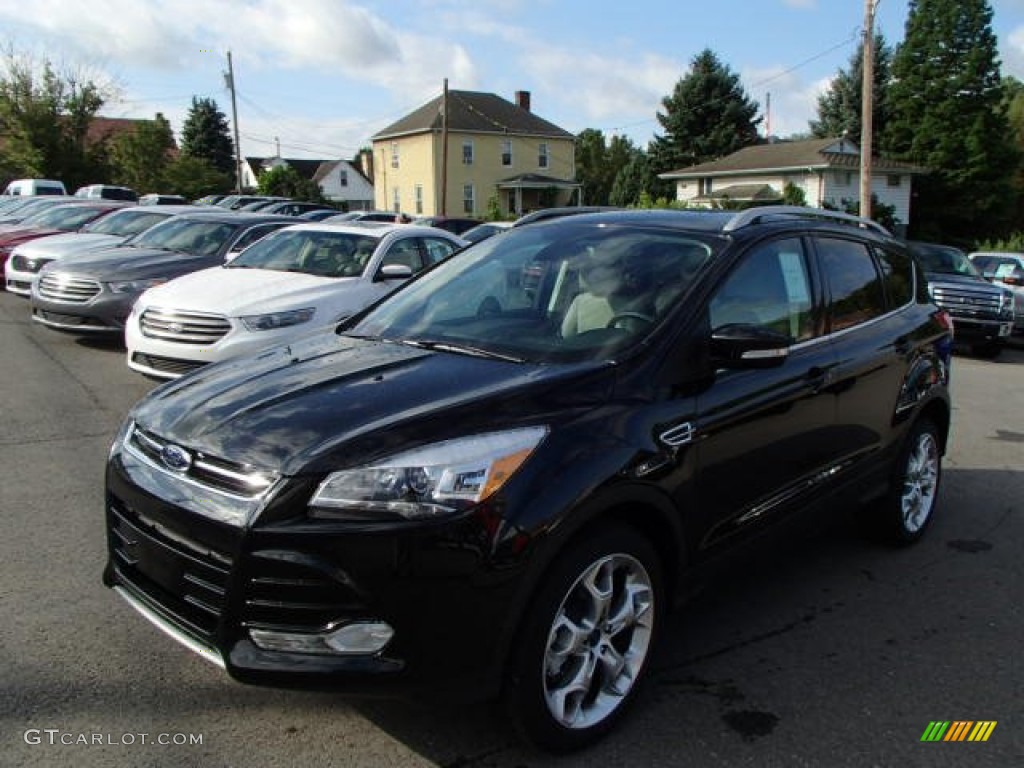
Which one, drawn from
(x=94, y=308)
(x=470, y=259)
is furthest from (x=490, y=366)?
(x=94, y=308)

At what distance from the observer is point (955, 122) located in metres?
43.8

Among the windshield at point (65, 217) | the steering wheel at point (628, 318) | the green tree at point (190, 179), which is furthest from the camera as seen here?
the green tree at point (190, 179)

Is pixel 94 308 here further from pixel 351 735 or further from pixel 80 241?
pixel 351 735

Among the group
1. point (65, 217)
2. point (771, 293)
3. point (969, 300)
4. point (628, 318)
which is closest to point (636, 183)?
point (969, 300)

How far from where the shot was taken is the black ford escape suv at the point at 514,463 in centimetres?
246

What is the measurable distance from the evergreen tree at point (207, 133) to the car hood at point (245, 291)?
236ft

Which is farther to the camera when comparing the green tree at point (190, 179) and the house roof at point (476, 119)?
the house roof at point (476, 119)

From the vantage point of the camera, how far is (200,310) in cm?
726

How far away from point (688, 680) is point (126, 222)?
13.2m

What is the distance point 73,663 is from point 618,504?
86.8 inches

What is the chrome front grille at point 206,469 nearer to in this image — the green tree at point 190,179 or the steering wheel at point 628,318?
the steering wheel at point 628,318

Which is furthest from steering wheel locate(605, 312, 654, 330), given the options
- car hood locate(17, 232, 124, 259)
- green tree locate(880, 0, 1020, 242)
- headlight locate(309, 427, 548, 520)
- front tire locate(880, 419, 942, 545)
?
green tree locate(880, 0, 1020, 242)

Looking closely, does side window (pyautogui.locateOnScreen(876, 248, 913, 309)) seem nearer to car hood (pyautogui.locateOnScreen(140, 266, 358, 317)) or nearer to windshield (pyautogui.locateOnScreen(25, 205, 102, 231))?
car hood (pyautogui.locateOnScreen(140, 266, 358, 317))

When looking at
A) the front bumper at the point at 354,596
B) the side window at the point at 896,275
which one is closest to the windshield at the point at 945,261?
the side window at the point at 896,275
